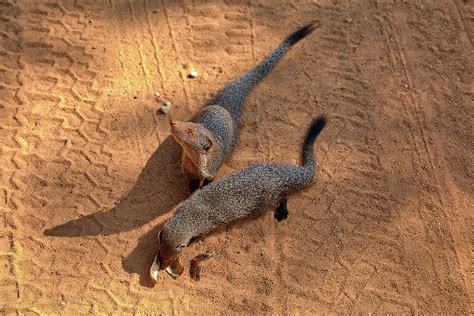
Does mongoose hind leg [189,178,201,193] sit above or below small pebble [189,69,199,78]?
below

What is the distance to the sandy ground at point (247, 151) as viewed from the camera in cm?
405

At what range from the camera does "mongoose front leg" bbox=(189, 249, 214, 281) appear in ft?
13.4

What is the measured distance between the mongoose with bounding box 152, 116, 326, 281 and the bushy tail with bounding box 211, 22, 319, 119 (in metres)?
0.83

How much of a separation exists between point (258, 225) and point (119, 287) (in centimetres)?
133

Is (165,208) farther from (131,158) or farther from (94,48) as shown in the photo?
(94,48)

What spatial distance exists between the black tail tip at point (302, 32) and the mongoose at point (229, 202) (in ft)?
5.42

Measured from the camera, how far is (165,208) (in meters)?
4.45

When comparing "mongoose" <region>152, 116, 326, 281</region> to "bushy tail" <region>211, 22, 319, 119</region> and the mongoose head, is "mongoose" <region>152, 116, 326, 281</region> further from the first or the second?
"bushy tail" <region>211, 22, 319, 119</region>

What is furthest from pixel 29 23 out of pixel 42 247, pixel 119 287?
pixel 119 287

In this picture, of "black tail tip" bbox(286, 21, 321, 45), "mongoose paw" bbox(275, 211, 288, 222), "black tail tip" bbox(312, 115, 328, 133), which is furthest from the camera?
"black tail tip" bbox(286, 21, 321, 45)

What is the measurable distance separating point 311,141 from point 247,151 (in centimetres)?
65

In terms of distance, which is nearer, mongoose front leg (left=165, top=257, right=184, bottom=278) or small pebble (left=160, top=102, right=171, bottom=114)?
mongoose front leg (left=165, top=257, right=184, bottom=278)

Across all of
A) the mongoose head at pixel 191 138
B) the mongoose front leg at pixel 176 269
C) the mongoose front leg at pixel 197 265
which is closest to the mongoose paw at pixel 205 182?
the mongoose head at pixel 191 138

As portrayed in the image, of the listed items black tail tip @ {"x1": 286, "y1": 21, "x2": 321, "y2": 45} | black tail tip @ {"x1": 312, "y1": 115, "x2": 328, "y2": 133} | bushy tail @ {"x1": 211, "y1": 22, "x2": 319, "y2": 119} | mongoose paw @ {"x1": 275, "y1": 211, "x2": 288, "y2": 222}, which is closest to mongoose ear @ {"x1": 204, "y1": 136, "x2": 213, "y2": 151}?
bushy tail @ {"x1": 211, "y1": 22, "x2": 319, "y2": 119}
